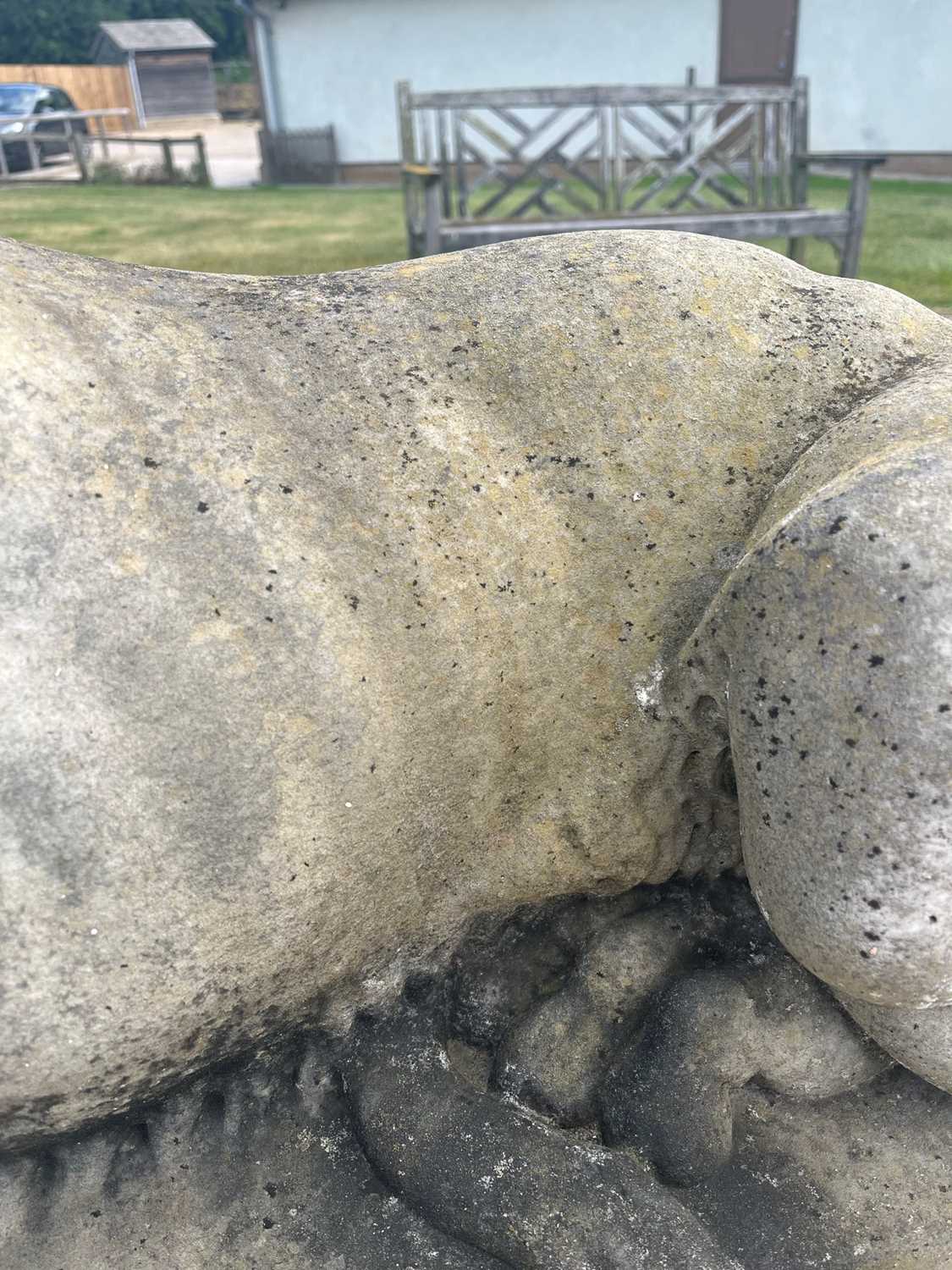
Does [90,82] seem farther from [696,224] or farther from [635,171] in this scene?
[696,224]

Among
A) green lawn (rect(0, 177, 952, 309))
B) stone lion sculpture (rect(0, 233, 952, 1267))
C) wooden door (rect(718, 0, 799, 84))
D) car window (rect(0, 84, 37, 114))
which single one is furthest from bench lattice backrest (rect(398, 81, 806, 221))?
car window (rect(0, 84, 37, 114))

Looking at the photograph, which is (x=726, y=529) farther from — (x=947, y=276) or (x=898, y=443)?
(x=947, y=276)

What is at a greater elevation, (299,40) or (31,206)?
(299,40)

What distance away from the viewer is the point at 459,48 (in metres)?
13.0

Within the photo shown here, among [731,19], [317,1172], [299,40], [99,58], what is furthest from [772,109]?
[99,58]

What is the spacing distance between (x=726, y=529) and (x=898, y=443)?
8.6 inches

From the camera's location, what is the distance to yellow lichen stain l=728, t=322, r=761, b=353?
1.21 meters

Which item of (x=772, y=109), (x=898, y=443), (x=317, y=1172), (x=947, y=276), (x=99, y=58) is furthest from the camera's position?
(x=99, y=58)

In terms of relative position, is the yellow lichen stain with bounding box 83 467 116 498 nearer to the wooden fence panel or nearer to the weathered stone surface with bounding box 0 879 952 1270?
the weathered stone surface with bounding box 0 879 952 1270

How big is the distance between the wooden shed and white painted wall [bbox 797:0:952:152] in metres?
16.8

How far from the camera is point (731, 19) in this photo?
12406 mm

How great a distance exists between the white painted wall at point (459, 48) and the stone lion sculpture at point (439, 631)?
13042 mm

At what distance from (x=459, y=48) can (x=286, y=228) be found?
17.2 ft

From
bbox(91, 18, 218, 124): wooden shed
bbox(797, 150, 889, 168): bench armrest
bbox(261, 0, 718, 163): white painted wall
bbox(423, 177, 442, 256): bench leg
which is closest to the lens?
bbox(797, 150, 889, 168): bench armrest
